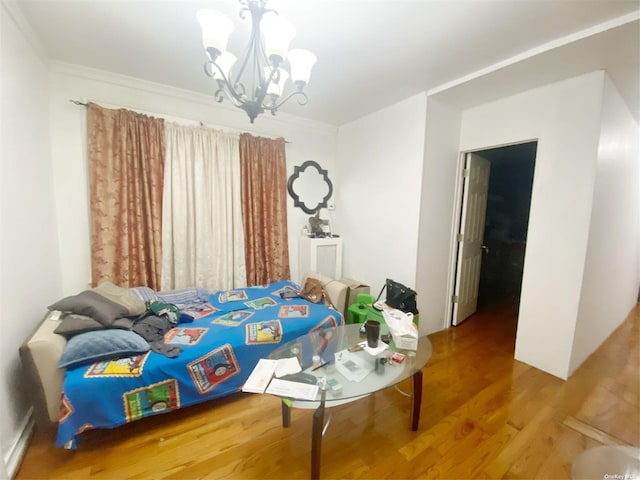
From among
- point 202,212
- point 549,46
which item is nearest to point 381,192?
point 549,46

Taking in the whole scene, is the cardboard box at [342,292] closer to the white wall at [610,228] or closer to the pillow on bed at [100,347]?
the pillow on bed at [100,347]

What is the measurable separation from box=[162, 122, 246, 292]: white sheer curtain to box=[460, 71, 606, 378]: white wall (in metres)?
2.78

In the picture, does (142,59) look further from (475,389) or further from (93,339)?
(475,389)

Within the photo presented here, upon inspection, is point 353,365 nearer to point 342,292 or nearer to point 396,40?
point 342,292

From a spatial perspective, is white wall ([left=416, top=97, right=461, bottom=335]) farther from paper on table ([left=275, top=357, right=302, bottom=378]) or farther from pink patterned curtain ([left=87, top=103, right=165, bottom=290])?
pink patterned curtain ([left=87, top=103, right=165, bottom=290])

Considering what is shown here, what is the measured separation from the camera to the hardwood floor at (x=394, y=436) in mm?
1388

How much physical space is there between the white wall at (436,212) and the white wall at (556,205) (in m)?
0.48

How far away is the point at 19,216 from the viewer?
161 centimetres

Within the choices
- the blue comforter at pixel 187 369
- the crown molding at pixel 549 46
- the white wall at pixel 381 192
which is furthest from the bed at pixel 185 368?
the crown molding at pixel 549 46

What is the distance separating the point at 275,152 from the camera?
311cm

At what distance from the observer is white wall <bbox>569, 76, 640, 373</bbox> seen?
209 centimetres

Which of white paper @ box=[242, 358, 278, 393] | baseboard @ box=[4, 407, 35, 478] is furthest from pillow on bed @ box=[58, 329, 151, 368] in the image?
white paper @ box=[242, 358, 278, 393]

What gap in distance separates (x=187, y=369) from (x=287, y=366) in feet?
2.19

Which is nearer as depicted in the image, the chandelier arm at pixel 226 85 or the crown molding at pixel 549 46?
the chandelier arm at pixel 226 85
